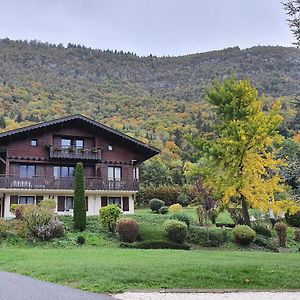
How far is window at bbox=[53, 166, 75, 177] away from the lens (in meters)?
40.5

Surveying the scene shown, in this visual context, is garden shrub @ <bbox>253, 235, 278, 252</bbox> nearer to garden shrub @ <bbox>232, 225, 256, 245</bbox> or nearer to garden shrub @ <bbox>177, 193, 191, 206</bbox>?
garden shrub @ <bbox>232, 225, 256, 245</bbox>

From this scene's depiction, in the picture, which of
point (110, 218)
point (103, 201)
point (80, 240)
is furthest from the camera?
point (103, 201)

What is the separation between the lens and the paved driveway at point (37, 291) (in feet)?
34.2

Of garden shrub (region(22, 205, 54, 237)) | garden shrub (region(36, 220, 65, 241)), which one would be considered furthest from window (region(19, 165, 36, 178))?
garden shrub (region(36, 220, 65, 241))

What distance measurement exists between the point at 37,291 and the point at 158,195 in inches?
1612

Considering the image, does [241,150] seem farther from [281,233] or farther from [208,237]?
[281,233]

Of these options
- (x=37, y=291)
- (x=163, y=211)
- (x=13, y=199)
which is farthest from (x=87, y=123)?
(x=37, y=291)

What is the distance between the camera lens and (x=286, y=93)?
78.9 meters

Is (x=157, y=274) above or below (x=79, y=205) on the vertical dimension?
below

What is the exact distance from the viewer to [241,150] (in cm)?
2884

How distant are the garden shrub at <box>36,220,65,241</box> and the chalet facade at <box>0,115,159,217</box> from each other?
11.7 m

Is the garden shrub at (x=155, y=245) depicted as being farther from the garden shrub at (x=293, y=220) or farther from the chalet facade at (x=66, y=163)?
the garden shrub at (x=293, y=220)

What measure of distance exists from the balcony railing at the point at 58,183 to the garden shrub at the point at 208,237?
12512mm

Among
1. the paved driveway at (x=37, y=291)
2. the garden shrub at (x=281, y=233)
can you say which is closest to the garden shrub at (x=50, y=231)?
the paved driveway at (x=37, y=291)
